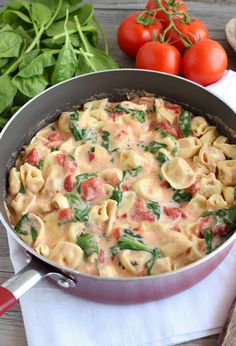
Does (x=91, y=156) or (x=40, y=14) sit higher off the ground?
(x=40, y=14)

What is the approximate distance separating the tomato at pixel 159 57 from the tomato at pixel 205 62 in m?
0.06

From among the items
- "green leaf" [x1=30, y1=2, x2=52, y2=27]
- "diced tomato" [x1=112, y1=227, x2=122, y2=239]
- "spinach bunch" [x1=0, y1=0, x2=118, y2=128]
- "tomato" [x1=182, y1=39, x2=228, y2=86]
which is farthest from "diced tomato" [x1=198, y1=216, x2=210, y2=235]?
"green leaf" [x1=30, y1=2, x2=52, y2=27]

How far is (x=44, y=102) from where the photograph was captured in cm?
233

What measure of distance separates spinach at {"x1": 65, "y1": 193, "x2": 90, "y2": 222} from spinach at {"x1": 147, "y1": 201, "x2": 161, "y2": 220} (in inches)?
9.3

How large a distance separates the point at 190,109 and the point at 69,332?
1.12 meters

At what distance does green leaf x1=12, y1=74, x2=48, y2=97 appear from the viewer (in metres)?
2.42

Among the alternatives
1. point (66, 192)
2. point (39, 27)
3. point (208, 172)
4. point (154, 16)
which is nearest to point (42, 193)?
point (66, 192)

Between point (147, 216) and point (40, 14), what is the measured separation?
47.5 inches

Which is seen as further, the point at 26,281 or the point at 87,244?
the point at 87,244

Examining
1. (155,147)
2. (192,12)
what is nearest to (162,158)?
(155,147)

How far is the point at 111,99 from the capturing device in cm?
250

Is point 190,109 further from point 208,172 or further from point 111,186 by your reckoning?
point 111,186

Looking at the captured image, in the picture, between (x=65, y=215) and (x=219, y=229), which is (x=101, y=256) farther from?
(x=219, y=229)

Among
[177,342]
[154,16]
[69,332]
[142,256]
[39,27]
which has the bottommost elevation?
[177,342]
